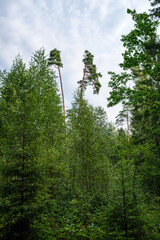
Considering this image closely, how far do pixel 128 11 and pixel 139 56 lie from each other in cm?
265

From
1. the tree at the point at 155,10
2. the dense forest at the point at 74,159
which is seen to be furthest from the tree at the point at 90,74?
the tree at the point at 155,10

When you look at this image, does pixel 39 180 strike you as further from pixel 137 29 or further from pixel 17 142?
pixel 137 29

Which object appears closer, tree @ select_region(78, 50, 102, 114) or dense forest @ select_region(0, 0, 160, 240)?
dense forest @ select_region(0, 0, 160, 240)

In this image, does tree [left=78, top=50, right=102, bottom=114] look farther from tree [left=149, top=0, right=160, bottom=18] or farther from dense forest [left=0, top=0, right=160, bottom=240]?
tree [left=149, top=0, right=160, bottom=18]

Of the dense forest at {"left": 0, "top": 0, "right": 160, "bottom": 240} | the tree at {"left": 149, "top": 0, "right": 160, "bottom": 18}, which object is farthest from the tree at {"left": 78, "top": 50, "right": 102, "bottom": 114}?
the tree at {"left": 149, "top": 0, "right": 160, "bottom": 18}

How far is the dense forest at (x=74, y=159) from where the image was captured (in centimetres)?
409

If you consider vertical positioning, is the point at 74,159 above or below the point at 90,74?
below

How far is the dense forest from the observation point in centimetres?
409

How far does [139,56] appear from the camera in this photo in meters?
7.94

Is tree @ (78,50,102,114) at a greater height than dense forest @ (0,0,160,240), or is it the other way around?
tree @ (78,50,102,114)

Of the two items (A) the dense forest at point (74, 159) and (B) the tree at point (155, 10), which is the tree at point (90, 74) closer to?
(A) the dense forest at point (74, 159)

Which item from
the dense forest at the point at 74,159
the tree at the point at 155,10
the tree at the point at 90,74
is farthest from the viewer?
the tree at the point at 90,74

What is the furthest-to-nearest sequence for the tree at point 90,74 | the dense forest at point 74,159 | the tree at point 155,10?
the tree at point 90,74 < the tree at point 155,10 < the dense forest at point 74,159

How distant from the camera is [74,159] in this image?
11.9 meters
